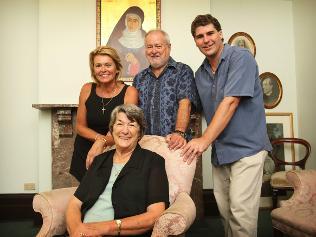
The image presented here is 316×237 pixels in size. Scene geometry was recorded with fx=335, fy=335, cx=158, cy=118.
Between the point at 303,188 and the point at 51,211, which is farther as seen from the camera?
the point at 303,188

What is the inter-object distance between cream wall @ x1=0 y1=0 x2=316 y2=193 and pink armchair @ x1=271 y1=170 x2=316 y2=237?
72.5 inches

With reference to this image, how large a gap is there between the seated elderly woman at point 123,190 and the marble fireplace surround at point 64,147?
1.95 metres

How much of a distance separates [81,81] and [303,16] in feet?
9.79

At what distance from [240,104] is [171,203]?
708 mm

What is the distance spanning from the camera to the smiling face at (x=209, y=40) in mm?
1978

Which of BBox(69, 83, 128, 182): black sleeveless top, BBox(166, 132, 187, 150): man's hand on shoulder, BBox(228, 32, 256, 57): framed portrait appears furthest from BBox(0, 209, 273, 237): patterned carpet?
BBox(228, 32, 256, 57): framed portrait

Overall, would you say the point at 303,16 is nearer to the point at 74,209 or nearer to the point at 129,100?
the point at 129,100

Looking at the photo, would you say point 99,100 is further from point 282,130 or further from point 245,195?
point 282,130

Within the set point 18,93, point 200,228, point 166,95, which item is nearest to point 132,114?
point 166,95

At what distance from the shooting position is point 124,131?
187 centimetres

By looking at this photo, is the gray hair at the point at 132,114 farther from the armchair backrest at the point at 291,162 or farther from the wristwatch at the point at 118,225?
the armchair backrest at the point at 291,162

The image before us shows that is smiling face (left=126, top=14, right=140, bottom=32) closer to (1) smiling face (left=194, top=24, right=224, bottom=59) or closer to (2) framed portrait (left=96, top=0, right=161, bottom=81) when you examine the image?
(2) framed portrait (left=96, top=0, right=161, bottom=81)

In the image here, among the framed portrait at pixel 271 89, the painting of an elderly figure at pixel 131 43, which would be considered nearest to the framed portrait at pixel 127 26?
the painting of an elderly figure at pixel 131 43

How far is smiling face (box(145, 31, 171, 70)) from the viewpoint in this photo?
2.22 meters
